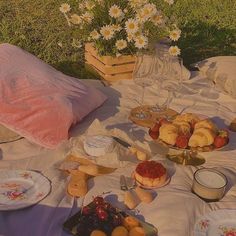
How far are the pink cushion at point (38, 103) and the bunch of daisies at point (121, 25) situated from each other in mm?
874

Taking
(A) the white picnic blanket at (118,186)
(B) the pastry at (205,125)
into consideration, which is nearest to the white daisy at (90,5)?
(A) the white picnic blanket at (118,186)

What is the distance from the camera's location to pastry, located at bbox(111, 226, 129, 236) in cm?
244

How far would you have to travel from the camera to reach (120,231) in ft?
8.05

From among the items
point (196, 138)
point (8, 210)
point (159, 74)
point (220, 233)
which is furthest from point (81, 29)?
point (220, 233)

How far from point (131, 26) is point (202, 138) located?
1.69 m

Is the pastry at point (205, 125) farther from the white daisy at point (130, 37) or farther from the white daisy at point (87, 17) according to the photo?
the white daisy at point (87, 17)

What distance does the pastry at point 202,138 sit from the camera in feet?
10.1

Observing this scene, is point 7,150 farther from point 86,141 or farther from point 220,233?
point 220,233

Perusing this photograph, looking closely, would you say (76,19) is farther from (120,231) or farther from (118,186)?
(120,231)

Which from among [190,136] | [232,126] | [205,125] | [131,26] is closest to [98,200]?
[190,136]

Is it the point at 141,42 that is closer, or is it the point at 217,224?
the point at 217,224

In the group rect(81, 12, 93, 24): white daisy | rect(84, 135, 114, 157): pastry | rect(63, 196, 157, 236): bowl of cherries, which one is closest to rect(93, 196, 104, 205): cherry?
rect(63, 196, 157, 236): bowl of cherries

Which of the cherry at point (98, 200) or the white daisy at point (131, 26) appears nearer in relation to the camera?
the cherry at point (98, 200)

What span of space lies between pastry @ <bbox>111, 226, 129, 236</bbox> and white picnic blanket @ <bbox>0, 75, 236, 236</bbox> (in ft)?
0.76
